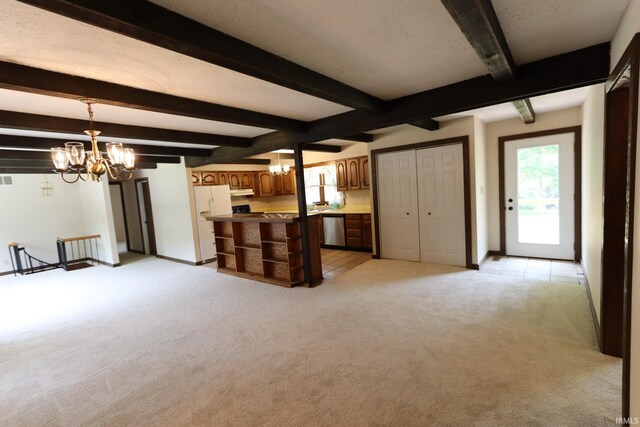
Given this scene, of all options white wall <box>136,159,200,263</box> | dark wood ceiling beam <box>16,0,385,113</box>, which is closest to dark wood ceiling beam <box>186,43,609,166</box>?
dark wood ceiling beam <box>16,0,385,113</box>

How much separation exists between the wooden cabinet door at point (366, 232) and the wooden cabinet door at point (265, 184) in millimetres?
3080

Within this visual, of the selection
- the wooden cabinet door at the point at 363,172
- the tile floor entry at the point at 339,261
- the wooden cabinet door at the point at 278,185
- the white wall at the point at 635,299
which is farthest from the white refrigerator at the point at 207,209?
the white wall at the point at 635,299

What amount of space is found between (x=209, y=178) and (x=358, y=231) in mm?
3759

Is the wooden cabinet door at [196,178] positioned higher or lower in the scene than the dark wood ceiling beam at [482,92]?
lower

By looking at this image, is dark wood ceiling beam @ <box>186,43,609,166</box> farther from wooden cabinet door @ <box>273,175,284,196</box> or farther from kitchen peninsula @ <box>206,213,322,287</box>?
wooden cabinet door @ <box>273,175,284,196</box>

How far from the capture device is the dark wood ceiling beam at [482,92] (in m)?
2.20

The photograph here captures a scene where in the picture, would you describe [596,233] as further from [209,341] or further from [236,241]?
[236,241]

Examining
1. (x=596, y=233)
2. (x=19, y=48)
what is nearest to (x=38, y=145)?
(x=19, y=48)

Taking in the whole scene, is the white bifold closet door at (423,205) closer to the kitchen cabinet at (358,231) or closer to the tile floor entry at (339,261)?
the tile floor entry at (339,261)

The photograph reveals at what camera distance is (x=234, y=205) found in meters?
7.87

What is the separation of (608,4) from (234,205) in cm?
740

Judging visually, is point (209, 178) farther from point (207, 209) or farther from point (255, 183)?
point (255, 183)

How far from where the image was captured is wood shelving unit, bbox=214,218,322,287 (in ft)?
14.8

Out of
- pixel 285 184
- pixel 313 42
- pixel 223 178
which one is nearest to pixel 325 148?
pixel 285 184
